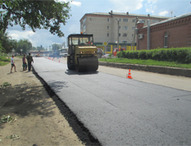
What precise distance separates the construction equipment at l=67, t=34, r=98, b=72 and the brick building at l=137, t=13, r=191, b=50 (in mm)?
13390

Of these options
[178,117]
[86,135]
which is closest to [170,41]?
[178,117]

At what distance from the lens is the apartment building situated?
73.4 m

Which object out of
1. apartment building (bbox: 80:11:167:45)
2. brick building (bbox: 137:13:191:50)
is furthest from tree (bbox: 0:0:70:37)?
apartment building (bbox: 80:11:167:45)

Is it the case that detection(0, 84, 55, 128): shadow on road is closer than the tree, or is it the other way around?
detection(0, 84, 55, 128): shadow on road

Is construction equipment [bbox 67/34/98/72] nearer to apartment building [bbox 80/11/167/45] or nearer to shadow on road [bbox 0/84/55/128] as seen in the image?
shadow on road [bbox 0/84/55/128]

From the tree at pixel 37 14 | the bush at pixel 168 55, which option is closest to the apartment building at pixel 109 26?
the bush at pixel 168 55

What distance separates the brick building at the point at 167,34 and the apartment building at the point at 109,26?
42872 millimetres

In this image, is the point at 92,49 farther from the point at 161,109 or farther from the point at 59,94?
the point at 161,109

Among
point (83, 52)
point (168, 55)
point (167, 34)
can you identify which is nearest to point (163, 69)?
point (168, 55)

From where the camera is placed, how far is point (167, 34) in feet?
82.6

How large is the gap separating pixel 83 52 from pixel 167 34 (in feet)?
56.4

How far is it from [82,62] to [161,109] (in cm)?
894

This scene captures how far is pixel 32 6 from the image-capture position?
8.03 m

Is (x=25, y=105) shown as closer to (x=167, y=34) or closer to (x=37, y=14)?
(x=37, y=14)
